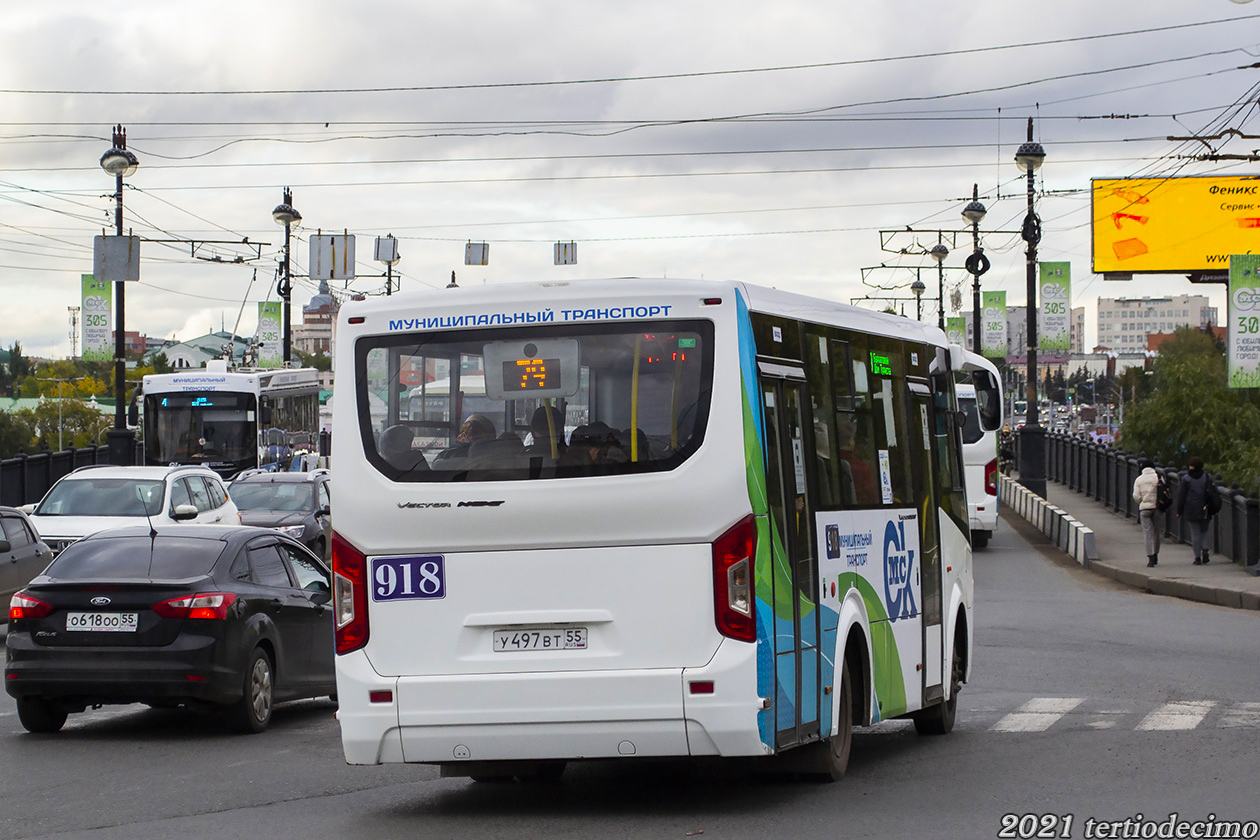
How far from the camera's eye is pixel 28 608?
12.5 m

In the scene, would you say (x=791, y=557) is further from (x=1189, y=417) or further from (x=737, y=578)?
(x=1189, y=417)

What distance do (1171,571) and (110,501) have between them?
1627 centimetres

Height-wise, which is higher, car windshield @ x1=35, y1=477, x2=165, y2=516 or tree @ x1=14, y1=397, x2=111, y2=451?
tree @ x1=14, y1=397, x2=111, y2=451

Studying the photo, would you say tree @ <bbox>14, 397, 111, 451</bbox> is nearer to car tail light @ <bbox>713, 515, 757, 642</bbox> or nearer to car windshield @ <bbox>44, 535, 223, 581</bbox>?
car windshield @ <bbox>44, 535, 223, 581</bbox>

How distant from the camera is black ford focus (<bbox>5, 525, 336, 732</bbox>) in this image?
1223 centimetres

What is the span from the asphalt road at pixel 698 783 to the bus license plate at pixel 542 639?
0.86 metres

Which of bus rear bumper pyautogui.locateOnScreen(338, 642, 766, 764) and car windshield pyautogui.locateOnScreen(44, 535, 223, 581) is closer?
bus rear bumper pyautogui.locateOnScreen(338, 642, 766, 764)

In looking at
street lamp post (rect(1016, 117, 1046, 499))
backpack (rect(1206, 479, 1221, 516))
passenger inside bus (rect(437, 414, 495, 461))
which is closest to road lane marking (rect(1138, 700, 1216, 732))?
passenger inside bus (rect(437, 414, 495, 461))

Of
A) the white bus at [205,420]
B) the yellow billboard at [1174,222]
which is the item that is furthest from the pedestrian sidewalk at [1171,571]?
the yellow billboard at [1174,222]

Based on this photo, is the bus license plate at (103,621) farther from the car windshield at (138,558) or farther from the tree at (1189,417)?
the tree at (1189,417)

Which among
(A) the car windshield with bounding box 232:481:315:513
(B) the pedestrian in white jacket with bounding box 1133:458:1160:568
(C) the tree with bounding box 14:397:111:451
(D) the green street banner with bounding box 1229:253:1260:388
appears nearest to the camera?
(B) the pedestrian in white jacket with bounding box 1133:458:1160:568

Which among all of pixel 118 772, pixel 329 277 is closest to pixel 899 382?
pixel 118 772

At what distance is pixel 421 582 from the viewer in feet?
28.5

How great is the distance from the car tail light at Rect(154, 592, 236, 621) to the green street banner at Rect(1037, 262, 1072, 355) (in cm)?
3650
